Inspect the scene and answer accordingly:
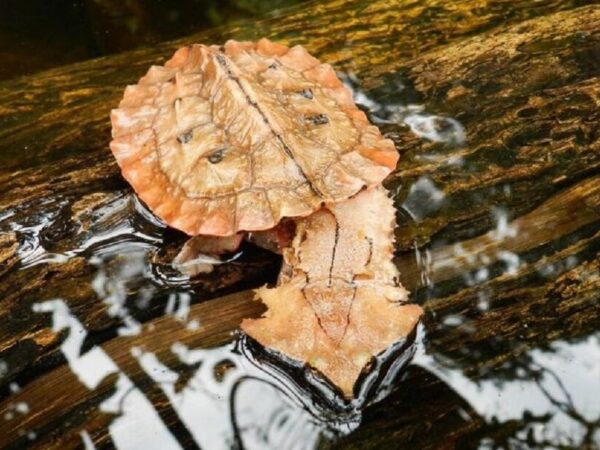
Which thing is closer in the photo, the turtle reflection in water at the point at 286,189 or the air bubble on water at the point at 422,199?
the turtle reflection in water at the point at 286,189

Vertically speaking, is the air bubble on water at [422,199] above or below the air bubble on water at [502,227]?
above

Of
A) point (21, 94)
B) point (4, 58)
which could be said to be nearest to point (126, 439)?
point (21, 94)

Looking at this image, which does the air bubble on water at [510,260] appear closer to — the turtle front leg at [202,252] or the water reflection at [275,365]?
Result: the water reflection at [275,365]

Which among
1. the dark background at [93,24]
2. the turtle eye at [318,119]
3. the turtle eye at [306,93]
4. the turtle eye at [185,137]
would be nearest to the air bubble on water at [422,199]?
the turtle eye at [318,119]

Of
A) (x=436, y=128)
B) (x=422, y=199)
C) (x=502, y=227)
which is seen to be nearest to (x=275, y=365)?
(x=422, y=199)

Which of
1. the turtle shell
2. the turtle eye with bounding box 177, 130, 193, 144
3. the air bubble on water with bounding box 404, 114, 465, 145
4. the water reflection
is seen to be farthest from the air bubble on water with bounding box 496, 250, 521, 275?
the turtle eye with bounding box 177, 130, 193, 144

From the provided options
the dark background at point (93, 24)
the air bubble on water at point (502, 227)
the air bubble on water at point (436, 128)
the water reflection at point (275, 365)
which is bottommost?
the water reflection at point (275, 365)

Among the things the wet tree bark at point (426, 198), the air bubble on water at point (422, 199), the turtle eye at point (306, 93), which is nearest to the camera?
the wet tree bark at point (426, 198)
